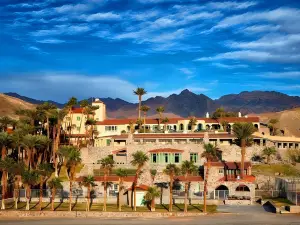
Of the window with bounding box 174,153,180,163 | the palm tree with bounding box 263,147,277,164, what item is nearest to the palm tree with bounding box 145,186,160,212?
the window with bounding box 174,153,180,163

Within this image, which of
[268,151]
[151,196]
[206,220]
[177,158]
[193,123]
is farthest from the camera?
[193,123]

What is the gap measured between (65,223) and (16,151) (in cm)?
3229

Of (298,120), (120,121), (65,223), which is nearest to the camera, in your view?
(65,223)

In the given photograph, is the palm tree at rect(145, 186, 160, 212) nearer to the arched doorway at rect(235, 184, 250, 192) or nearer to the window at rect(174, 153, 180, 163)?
the arched doorway at rect(235, 184, 250, 192)

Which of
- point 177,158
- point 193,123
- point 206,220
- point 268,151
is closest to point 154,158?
point 177,158

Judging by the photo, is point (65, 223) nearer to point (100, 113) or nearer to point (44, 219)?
point (44, 219)

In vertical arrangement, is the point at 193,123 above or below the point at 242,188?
above

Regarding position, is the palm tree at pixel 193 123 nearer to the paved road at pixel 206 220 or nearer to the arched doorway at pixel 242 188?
the arched doorway at pixel 242 188

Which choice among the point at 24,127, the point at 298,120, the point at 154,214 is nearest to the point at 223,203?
the point at 154,214

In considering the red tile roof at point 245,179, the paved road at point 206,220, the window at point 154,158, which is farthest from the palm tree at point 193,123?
the paved road at point 206,220

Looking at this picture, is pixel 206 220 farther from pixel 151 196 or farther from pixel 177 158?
pixel 177 158

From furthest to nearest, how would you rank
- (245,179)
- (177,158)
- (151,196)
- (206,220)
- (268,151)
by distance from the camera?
1. (268,151)
2. (177,158)
3. (245,179)
4. (151,196)
5. (206,220)

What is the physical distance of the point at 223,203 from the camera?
61.7 meters

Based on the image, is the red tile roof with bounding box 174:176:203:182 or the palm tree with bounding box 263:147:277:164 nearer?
the red tile roof with bounding box 174:176:203:182
